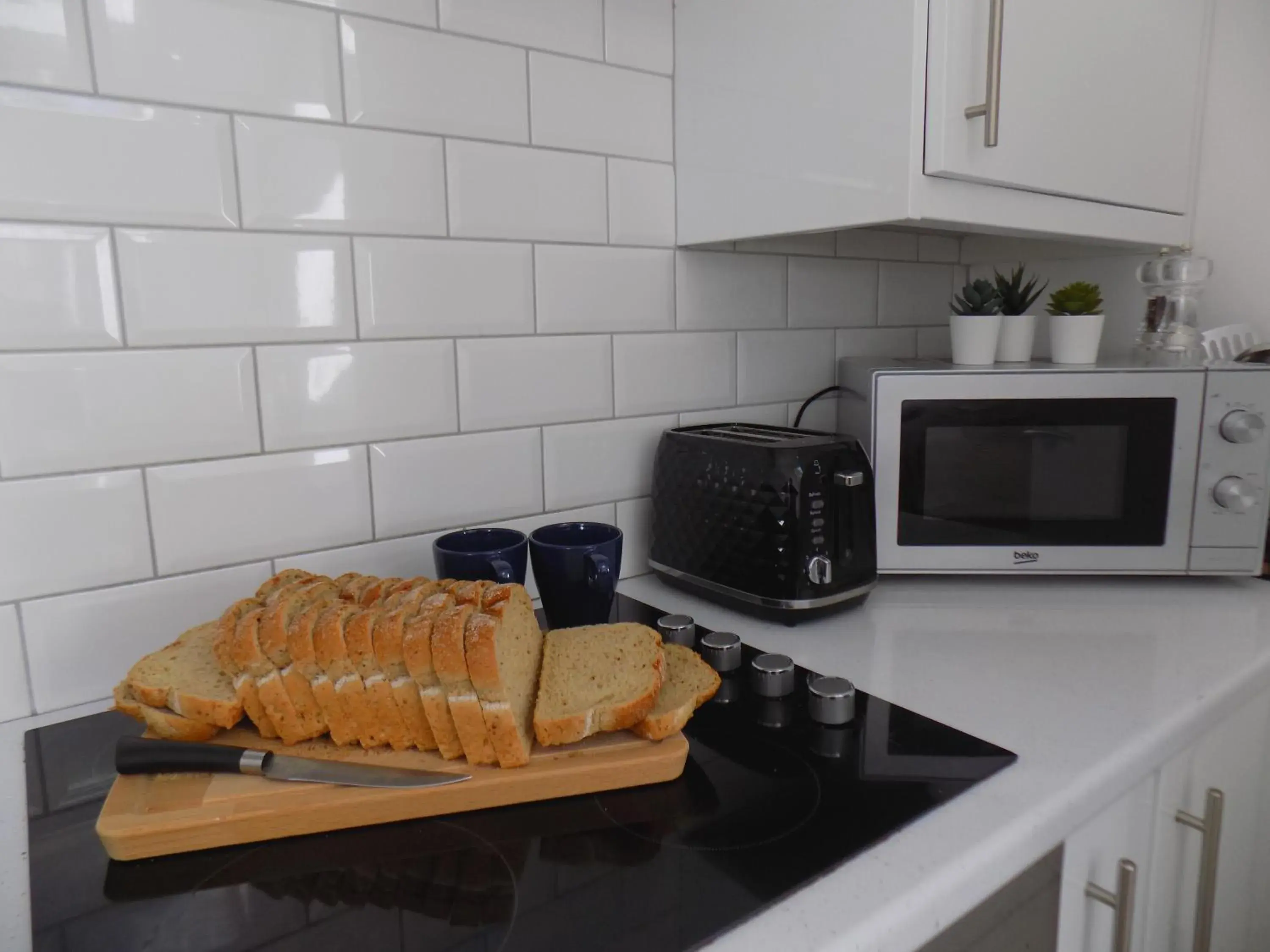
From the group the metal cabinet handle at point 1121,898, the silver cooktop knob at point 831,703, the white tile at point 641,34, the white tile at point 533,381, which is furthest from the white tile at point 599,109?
the metal cabinet handle at point 1121,898

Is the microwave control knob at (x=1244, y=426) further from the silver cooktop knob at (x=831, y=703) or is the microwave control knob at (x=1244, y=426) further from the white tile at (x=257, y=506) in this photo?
the white tile at (x=257, y=506)

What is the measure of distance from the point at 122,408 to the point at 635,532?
0.61m

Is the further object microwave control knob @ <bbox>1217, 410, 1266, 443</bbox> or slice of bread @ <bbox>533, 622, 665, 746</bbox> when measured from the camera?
microwave control knob @ <bbox>1217, 410, 1266, 443</bbox>

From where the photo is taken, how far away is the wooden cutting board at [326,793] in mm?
532

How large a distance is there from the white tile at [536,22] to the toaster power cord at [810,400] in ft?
1.86

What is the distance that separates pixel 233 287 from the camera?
0.78 meters

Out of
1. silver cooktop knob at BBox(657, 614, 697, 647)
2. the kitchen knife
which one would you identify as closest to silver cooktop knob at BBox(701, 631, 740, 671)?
silver cooktop knob at BBox(657, 614, 697, 647)

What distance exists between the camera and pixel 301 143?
31.7 inches

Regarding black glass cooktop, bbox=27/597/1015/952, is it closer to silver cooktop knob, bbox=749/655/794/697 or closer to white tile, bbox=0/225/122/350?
silver cooktop knob, bbox=749/655/794/697

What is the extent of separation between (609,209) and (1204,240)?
92 cm

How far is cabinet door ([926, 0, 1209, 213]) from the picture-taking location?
0.81m

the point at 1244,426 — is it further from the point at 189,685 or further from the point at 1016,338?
the point at 189,685

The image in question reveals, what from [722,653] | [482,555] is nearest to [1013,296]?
[722,653]

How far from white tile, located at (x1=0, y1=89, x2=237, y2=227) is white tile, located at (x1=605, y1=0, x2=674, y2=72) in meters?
0.47
